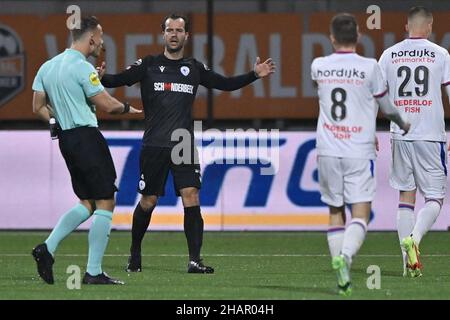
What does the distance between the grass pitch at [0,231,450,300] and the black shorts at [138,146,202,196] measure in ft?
2.44

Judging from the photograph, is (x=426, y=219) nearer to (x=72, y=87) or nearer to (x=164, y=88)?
(x=164, y=88)

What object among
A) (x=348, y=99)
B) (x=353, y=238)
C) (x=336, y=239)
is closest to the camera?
(x=353, y=238)

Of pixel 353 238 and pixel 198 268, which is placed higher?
pixel 353 238

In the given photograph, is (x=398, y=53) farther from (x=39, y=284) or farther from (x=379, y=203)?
(x=379, y=203)

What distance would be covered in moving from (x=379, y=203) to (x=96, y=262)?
677 cm

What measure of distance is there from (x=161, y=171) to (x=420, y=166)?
2.27 meters

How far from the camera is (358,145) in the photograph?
9.80 metres

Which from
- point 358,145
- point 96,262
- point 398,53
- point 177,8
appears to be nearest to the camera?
point 358,145

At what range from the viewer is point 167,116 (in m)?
12.2

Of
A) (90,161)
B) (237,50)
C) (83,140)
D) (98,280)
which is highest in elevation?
(237,50)

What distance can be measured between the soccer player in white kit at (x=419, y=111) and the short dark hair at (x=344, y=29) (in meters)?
2.15

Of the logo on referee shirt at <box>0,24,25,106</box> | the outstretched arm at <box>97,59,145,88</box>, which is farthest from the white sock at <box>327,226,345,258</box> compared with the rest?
the logo on referee shirt at <box>0,24,25,106</box>

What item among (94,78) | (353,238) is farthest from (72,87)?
(353,238)

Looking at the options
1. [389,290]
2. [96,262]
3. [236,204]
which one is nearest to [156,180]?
[96,262]
